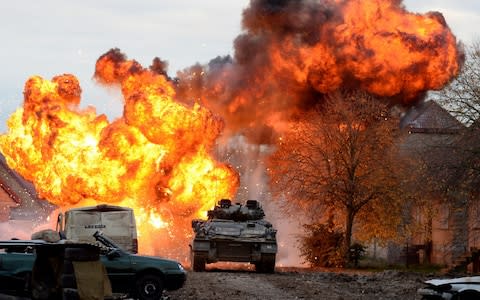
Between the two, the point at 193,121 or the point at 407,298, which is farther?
the point at 193,121

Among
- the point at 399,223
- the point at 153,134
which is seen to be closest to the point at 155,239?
the point at 153,134

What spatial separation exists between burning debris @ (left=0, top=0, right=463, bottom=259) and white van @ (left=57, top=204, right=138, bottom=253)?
1060 cm

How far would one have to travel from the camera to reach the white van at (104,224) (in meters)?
28.6

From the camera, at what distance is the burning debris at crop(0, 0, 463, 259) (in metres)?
39.8

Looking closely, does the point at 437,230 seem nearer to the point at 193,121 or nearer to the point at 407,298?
the point at 193,121

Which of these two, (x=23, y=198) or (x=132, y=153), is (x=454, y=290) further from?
(x=23, y=198)

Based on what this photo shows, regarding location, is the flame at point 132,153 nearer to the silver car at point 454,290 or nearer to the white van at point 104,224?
the white van at point 104,224

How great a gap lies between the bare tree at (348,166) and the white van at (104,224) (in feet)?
46.1

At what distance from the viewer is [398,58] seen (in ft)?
137

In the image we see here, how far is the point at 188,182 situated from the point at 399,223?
10722mm

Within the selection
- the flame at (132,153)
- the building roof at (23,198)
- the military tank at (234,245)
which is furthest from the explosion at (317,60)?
the building roof at (23,198)

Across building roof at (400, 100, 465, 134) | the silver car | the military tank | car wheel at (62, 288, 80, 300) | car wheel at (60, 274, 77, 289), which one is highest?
building roof at (400, 100, 465, 134)

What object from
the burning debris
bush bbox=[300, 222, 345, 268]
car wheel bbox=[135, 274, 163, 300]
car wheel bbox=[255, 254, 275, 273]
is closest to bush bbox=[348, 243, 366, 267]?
bush bbox=[300, 222, 345, 268]

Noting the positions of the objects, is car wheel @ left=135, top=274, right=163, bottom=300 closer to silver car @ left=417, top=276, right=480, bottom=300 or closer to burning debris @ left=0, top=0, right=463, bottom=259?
silver car @ left=417, top=276, right=480, bottom=300
